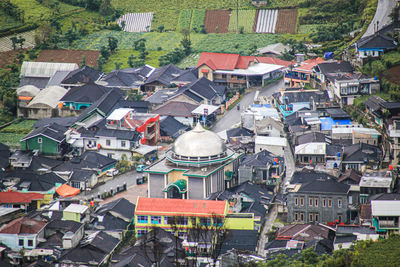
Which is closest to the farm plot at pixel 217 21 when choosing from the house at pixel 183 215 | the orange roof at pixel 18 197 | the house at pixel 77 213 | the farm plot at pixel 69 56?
the farm plot at pixel 69 56

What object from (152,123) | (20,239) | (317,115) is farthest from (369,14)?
(20,239)

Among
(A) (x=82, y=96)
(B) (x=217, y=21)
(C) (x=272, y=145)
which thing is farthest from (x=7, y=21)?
(C) (x=272, y=145)

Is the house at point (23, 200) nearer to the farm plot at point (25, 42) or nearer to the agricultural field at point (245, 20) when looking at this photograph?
the farm plot at point (25, 42)

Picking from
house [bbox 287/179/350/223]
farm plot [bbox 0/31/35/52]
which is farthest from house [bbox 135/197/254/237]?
farm plot [bbox 0/31/35/52]

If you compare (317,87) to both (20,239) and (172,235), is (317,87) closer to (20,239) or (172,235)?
(172,235)

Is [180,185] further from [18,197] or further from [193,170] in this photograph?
[18,197]

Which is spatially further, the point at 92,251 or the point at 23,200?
the point at 23,200
